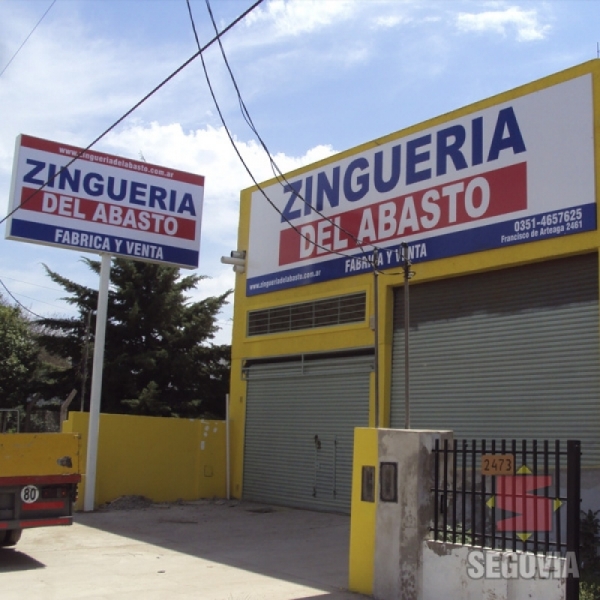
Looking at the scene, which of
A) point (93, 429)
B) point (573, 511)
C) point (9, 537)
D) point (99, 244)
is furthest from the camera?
point (99, 244)

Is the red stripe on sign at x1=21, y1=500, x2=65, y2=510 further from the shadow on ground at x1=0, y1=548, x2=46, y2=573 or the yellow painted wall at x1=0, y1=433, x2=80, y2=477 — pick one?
the shadow on ground at x1=0, y1=548, x2=46, y2=573

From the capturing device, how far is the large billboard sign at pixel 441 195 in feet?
41.2

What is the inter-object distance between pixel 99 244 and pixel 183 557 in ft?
27.0

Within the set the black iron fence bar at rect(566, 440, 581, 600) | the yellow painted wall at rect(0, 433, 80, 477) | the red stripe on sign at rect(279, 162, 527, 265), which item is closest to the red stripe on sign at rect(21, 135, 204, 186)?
the red stripe on sign at rect(279, 162, 527, 265)

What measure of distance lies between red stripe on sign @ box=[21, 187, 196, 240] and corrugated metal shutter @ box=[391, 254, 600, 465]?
614 centimetres

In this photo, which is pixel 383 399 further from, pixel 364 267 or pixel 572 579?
pixel 572 579

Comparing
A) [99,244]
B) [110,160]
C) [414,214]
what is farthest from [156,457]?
[414,214]

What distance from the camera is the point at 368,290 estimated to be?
15.8m

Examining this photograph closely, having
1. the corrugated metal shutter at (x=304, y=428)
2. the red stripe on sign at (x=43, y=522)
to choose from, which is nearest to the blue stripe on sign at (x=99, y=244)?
Result: the corrugated metal shutter at (x=304, y=428)

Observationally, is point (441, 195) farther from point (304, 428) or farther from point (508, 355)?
point (304, 428)

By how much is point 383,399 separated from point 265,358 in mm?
4164

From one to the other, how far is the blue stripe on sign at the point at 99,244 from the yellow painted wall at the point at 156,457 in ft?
11.9

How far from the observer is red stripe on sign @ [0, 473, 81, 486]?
34.3 ft

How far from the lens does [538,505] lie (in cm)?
803
